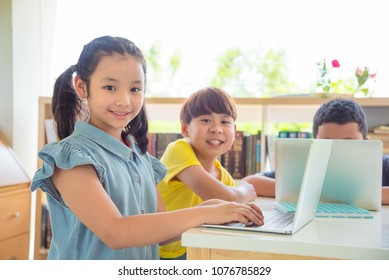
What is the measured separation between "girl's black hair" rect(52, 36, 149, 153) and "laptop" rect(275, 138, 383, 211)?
389 mm

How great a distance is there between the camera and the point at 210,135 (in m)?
1.83

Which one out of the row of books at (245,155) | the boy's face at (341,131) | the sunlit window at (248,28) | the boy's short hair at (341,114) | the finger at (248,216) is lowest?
the row of books at (245,155)

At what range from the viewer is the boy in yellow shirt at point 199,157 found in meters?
1.63

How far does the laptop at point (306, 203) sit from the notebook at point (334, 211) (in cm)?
3

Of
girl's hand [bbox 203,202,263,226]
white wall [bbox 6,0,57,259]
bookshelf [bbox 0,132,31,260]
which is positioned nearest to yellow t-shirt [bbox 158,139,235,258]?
girl's hand [bbox 203,202,263,226]

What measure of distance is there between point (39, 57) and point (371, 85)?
6.79 feet

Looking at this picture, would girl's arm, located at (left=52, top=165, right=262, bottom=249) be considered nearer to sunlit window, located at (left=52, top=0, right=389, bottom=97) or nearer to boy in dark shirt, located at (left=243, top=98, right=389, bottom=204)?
boy in dark shirt, located at (left=243, top=98, right=389, bottom=204)

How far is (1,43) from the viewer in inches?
133

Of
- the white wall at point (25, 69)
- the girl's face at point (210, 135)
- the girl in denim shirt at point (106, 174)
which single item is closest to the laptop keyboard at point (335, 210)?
the girl in denim shirt at point (106, 174)

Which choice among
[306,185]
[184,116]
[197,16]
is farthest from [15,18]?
[306,185]

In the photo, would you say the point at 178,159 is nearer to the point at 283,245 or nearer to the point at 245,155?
the point at 283,245

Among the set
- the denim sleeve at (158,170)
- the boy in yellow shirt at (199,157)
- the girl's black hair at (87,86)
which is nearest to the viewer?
the girl's black hair at (87,86)

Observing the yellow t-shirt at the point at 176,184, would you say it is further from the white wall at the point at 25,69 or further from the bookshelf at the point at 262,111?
the white wall at the point at 25,69

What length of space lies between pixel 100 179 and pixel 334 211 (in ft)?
1.71
